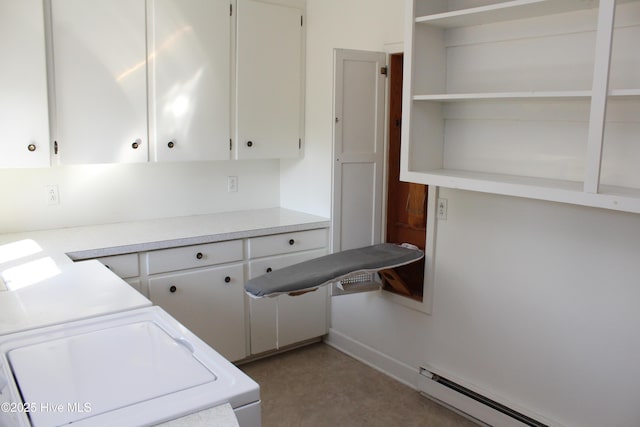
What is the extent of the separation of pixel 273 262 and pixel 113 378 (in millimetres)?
2019

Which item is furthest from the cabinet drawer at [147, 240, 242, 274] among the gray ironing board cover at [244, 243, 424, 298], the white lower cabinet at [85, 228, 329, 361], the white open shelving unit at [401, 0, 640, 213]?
the white open shelving unit at [401, 0, 640, 213]

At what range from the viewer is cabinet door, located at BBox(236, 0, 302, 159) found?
11.0 feet

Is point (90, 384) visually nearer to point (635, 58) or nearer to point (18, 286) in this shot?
point (18, 286)

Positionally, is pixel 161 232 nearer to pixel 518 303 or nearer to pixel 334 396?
pixel 334 396

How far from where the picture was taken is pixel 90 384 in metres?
1.33

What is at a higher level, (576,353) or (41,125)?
(41,125)

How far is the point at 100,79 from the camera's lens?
285 centimetres

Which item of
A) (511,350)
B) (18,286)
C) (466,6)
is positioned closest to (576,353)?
(511,350)

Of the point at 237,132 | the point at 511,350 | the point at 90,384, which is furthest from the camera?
the point at 237,132

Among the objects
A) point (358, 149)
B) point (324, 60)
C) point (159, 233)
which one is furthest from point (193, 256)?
point (324, 60)

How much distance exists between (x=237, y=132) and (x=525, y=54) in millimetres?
1715

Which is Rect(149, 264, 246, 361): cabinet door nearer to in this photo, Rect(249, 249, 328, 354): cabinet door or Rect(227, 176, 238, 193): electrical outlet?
Rect(249, 249, 328, 354): cabinet door

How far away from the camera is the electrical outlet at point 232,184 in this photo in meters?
3.75

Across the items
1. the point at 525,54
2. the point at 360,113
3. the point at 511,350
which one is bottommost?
the point at 511,350
